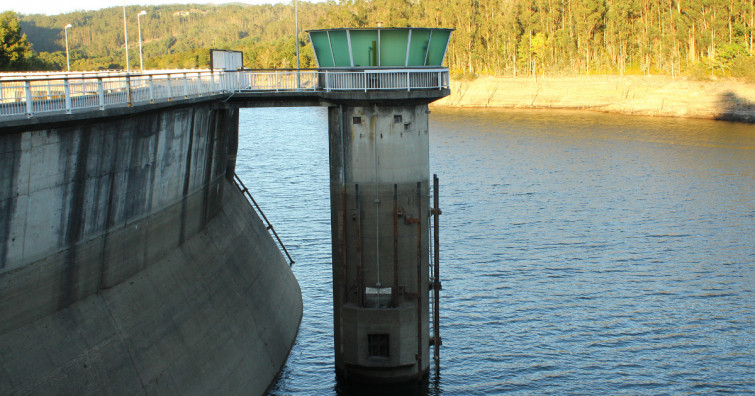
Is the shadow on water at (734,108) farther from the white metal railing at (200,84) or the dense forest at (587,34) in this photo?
the white metal railing at (200,84)

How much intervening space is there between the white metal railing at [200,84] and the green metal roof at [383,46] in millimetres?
529

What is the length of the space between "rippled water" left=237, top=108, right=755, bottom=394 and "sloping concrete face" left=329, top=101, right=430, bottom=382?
1.78m

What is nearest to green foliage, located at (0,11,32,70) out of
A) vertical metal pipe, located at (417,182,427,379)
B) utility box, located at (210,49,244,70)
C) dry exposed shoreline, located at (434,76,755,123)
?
utility box, located at (210,49,244,70)

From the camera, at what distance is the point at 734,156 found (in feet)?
257

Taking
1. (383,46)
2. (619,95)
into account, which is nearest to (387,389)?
(383,46)

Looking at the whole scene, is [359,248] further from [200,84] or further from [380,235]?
[200,84]

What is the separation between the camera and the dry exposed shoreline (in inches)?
4510

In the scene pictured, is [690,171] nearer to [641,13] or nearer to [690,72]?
[690,72]

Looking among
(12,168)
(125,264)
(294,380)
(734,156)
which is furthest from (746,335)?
(734,156)

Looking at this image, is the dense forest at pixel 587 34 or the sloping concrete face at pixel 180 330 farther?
the dense forest at pixel 587 34

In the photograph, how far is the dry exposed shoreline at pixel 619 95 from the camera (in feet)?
376

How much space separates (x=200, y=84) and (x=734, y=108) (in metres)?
101

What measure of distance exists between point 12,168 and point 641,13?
147129mm

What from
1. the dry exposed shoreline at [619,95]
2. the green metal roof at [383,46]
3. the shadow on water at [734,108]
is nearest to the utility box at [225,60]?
the green metal roof at [383,46]
